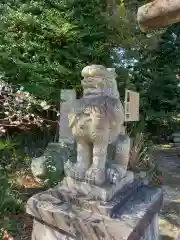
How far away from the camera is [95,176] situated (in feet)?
5.42

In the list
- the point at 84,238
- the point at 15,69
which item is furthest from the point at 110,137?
the point at 15,69

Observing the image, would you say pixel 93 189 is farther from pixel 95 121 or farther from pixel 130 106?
pixel 130 106

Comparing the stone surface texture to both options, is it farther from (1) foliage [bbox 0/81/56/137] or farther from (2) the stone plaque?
(1) foliage [bbox 0/81/56/137]

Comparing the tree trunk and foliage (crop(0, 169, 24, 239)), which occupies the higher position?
the tree trunk

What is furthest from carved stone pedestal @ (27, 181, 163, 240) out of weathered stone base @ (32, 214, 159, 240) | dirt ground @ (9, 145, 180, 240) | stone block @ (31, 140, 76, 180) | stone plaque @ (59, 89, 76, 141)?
stone plaque @ (59, 89, 76, 141)

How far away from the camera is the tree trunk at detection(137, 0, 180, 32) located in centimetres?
82

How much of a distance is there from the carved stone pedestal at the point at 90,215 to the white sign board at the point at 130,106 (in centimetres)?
159

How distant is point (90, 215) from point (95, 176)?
0.76 feet

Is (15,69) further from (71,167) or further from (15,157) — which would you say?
(71,167)

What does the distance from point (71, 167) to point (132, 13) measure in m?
4.03

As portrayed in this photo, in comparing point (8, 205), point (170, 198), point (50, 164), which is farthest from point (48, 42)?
point (170, 198)

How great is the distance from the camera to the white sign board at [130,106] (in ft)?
11.2

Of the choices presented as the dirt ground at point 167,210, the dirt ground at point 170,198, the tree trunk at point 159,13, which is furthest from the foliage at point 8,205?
the tree trunk at point 159,13

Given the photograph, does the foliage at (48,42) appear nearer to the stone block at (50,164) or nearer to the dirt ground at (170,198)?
the stone block at (50,164)
